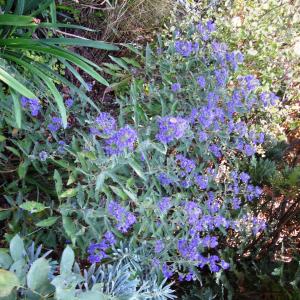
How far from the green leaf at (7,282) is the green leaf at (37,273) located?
4 cm

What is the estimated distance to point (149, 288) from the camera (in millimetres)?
1818

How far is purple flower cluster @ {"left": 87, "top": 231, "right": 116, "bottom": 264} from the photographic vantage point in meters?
1.68

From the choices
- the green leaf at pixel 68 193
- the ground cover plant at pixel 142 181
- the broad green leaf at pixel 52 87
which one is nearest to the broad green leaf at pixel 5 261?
the ground cover plant at pixel 142 181

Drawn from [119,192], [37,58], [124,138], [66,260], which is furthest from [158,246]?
[37,58]

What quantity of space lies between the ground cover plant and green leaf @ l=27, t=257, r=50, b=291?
12 centimetres

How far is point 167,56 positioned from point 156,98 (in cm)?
30

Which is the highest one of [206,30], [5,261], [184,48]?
[206,30]

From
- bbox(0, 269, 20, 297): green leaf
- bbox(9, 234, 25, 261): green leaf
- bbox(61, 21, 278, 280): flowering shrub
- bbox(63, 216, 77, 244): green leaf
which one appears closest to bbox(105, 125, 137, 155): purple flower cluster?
bbox(61, 21, 278, 280): flowering shrub

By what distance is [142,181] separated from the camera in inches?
72.9

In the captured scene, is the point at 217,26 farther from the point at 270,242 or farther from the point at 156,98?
the point at 270,242

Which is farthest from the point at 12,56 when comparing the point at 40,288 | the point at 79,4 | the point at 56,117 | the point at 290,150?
the point at 290,150

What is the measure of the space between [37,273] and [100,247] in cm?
65

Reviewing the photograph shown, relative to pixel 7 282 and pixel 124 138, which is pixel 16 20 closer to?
pixel 124 138

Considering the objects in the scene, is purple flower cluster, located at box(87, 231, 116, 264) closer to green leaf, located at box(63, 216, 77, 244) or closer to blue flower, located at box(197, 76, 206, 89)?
green leaf, located at box(63, 216, 77, 244)
